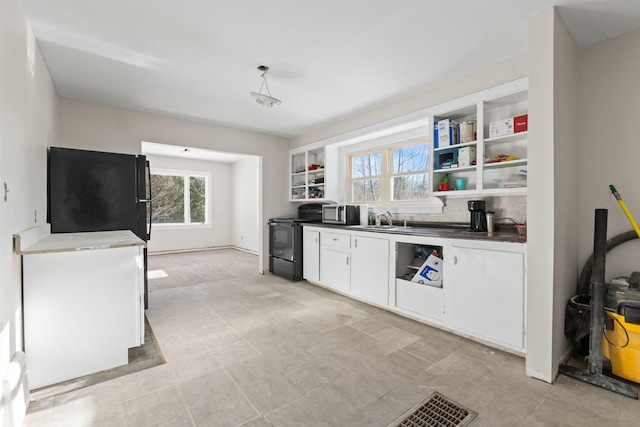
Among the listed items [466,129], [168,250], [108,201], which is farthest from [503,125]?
[168,250]

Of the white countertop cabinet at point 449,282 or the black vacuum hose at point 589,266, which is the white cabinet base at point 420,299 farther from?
the black vacuum hose at point 589,266

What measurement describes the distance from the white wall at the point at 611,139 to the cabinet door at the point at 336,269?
2.28m

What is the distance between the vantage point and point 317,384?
6.35 feet

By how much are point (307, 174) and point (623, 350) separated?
162 inches

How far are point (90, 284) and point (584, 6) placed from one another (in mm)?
Result: 3815

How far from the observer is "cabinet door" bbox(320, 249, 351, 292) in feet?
12.3

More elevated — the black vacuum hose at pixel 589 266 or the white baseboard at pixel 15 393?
the black vacuum hose at pixel 589 266

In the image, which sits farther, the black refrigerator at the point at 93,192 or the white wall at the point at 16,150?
the black refrigerator at the point at 93,192

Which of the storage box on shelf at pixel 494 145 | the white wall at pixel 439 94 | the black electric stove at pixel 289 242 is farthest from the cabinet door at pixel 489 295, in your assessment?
the black electric stove at pixel 289 242

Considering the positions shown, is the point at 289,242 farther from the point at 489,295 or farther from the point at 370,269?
the point at 489,295

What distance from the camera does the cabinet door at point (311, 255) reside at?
4281 mm

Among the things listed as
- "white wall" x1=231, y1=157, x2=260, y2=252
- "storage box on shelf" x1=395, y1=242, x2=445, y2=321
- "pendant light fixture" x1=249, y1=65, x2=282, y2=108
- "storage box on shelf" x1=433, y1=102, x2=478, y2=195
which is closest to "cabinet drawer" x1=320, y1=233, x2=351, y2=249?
"storage box on shelf" x1=395, y1=242, x2=445, y2=321

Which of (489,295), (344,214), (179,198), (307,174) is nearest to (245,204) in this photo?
(179,198)

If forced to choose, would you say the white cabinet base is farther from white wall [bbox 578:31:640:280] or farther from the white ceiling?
the white ceiling
